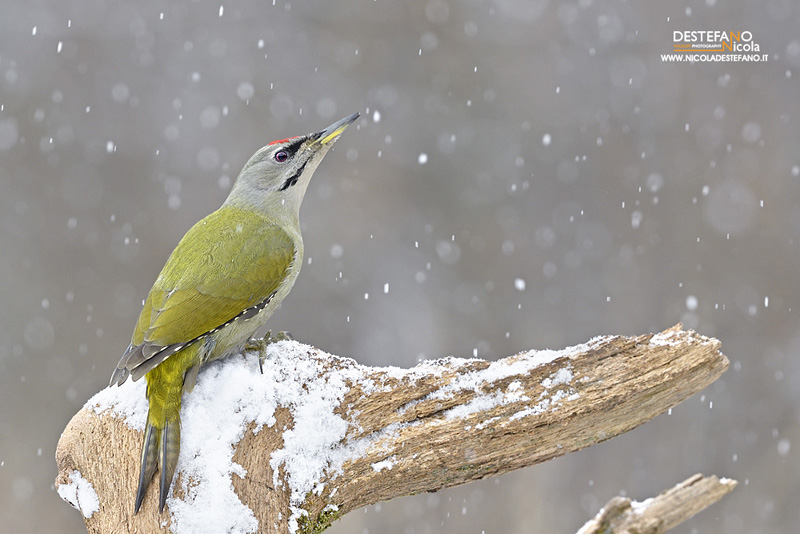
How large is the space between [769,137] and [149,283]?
5.69m

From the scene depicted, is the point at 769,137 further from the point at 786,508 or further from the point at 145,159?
the point at 145,159

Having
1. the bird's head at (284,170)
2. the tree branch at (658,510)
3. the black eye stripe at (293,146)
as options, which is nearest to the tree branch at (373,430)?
the tree branch at (658,510)

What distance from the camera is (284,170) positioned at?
379 cm

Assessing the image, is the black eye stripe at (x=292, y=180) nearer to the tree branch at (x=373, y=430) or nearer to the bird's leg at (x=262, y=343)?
the bird's leg at (x=262, y=343)

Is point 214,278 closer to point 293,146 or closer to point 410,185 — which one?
point 293,146

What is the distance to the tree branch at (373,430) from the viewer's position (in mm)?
3014

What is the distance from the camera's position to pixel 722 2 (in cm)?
640

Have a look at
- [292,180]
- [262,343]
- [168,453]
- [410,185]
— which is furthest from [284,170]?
[410,185]

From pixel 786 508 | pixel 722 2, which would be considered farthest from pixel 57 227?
pixel 786 508

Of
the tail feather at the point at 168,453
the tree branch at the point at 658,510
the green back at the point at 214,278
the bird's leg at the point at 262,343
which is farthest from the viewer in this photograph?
the bird's leg at the point at 262,343

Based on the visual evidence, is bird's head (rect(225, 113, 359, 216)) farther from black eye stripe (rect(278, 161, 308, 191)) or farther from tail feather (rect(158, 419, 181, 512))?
tail feather (rect(158, 419, 181, 512))

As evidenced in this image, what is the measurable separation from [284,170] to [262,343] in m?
0.92

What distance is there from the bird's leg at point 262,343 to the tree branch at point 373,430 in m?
0.17

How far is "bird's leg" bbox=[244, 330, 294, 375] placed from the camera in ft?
11.2
